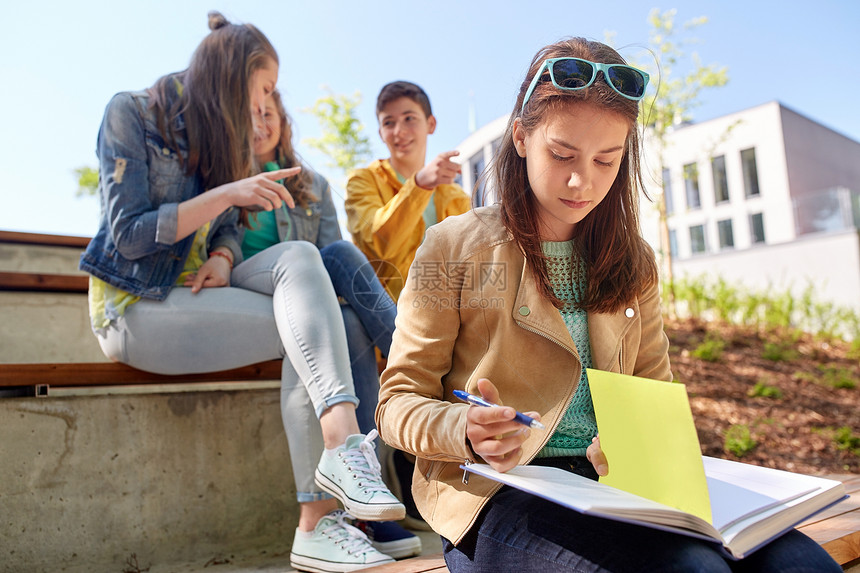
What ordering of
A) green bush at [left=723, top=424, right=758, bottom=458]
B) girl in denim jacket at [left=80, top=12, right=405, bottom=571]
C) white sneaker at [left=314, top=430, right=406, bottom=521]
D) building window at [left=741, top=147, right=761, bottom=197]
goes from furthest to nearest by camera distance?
1. building window at [left=741, top=147, right=761, bottom=197]
2. green bush at [left=723, top=424, right=758, bottom=458]
3. girl in denim jacket at [left=80, top=12, right=405, bottom=571]
4. white sneaker at [left=314, top=430, right=406, bottom=521]

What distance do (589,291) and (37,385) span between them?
1391 mm

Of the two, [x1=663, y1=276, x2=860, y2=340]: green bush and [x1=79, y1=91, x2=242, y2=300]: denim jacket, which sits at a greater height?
[x1=79, y1=91, x2=242, y2=300]: denim jacket

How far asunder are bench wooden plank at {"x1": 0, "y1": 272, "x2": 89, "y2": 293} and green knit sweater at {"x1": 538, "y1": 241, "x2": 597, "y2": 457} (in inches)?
75.4

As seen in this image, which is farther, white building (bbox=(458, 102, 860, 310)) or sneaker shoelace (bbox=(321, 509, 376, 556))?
white building (bbox=(458, 102, 860, 310))

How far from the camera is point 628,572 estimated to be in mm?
770

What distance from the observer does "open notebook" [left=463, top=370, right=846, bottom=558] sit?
0.81 m

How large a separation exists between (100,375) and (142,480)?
1.02 ft

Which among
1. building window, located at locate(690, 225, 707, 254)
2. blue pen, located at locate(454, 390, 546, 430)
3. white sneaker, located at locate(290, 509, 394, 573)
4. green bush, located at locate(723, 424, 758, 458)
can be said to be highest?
building window, located at locate(690, 225, 707, 254)

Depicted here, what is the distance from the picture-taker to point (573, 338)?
3.64 feet

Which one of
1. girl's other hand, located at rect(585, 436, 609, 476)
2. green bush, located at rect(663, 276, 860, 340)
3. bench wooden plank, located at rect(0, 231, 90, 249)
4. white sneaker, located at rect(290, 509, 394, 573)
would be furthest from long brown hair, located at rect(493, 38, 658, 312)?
green bush, located at rect(663, 276, 860, 340)

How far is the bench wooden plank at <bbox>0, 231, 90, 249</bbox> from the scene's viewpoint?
Result: 2.88m

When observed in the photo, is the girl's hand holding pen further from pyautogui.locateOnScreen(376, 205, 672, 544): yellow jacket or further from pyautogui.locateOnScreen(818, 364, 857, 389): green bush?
pyautogui.locateOnScreen(818, 364, 857, 389): green bush

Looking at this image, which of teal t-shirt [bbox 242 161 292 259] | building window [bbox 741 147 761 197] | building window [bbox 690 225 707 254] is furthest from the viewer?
building window [bbox 741 147 761 197]

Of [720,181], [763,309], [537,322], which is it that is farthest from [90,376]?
[720,181]
